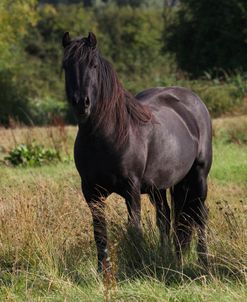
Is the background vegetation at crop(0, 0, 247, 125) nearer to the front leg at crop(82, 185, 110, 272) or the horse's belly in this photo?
the horse's belly

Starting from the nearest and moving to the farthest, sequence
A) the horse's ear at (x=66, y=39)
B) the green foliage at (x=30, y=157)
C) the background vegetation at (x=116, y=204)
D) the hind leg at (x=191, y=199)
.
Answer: the background vegetation at (x=116, y=204) → the horse's ear at (x=66, y=39) → the hind leg at (x=191, y=199) → the green foliage at (x=30, y=157)

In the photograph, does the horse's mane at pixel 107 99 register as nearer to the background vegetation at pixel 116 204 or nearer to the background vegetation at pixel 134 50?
the background vegetation at pixel 116 204

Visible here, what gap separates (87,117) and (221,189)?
14.6 ft

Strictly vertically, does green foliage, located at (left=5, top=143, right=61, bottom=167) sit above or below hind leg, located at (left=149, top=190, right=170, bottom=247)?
below

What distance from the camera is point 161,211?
842 centimetres

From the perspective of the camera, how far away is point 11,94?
28.6 metres

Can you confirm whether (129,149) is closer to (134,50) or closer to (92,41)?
(92,41)

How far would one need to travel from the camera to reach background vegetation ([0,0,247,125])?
88.2ft

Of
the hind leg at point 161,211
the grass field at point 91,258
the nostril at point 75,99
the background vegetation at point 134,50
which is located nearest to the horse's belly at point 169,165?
the hind leg at point 161,211

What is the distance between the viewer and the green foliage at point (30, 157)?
1409 cm

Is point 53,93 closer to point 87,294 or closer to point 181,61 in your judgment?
point 181,61

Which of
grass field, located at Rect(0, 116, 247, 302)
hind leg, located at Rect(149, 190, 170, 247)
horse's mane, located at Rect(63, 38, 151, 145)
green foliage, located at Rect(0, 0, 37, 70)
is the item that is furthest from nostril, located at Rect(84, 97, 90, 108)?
green foliage, located at Rect(0, 0, 37, 70)

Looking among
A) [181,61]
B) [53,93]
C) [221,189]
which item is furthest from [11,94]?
[221,189]

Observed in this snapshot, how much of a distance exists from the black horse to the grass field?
0.17m
